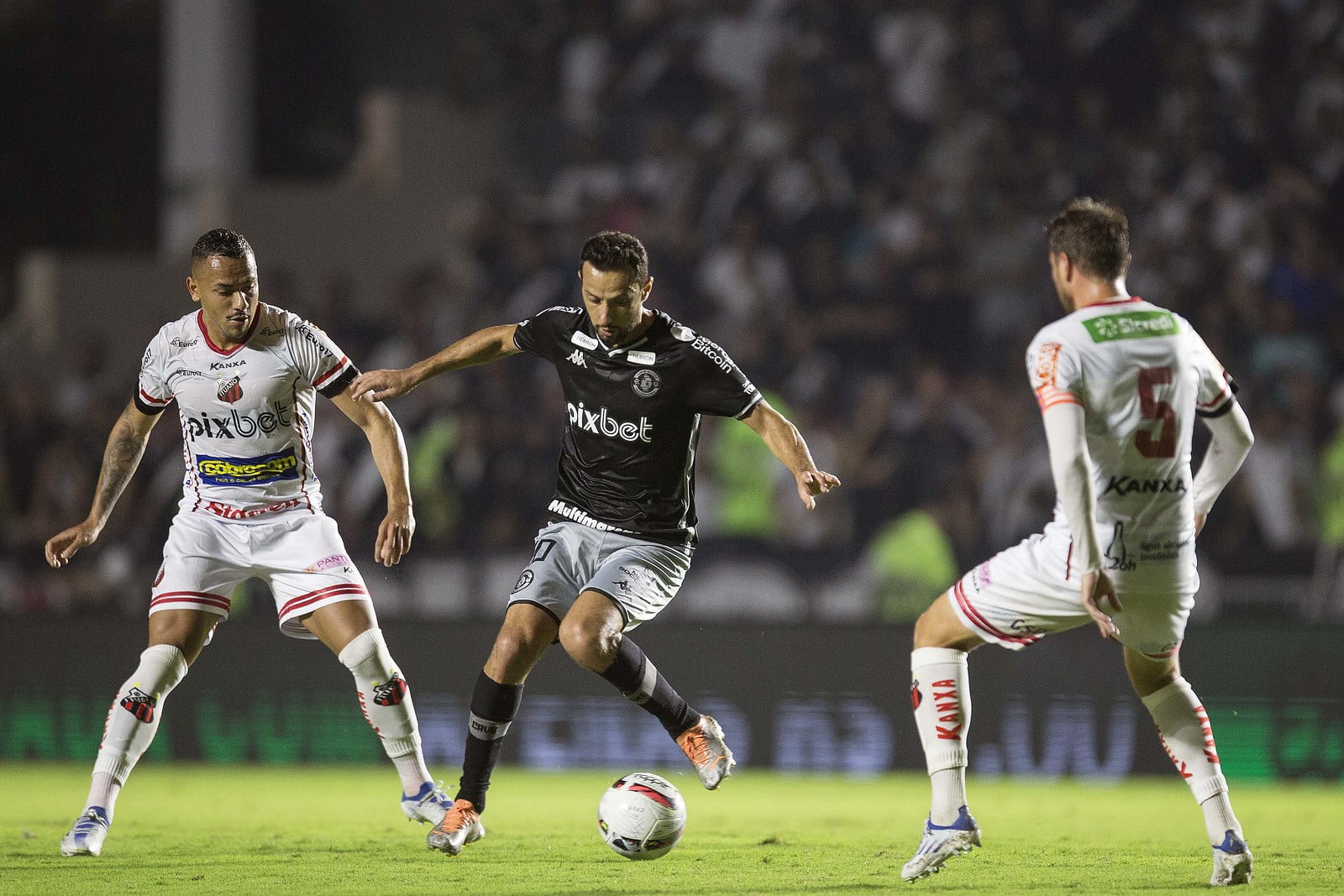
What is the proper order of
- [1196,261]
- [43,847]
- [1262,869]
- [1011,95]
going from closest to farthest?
[1262,869] < [43,847] < [1196,261] < [1011,95]

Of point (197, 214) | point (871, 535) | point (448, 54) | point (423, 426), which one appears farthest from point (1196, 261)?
point (197, 214)

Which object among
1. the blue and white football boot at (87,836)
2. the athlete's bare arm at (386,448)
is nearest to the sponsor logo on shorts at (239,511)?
the athlete's bare arm at (386,448)

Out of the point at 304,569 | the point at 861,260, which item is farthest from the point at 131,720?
the point at 861,260

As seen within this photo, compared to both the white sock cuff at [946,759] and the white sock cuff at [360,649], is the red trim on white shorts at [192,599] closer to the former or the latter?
the white sock cuff at [360,649]

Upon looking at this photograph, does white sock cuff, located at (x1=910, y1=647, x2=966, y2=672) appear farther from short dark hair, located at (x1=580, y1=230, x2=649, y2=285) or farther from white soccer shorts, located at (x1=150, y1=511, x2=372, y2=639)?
white soccer shorts, located at (x1=150, y1=511, x2=372, y2=639)

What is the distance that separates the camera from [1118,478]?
5.36 meters

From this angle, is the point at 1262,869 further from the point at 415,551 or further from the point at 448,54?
the point at 448,54

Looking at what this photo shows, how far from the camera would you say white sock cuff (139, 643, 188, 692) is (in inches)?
254

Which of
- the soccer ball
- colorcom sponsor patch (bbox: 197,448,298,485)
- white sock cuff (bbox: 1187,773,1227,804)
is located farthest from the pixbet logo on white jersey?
white sock cuff (bbox: 1187,773,1227,804)

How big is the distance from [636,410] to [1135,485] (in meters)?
1.95

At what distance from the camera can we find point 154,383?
21.9ft

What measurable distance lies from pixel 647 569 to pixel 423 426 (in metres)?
6.61

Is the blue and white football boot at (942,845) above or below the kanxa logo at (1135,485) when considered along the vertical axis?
below

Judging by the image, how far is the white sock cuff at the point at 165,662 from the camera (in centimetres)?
646
